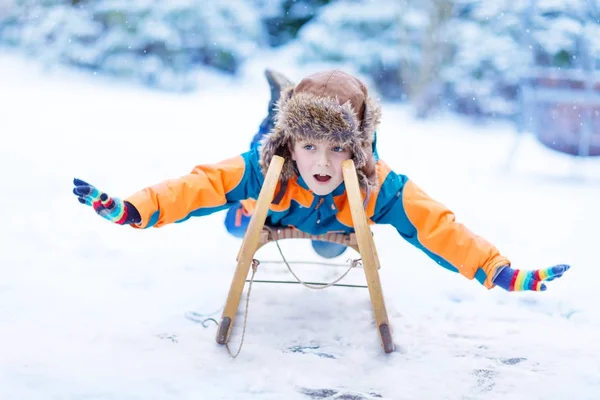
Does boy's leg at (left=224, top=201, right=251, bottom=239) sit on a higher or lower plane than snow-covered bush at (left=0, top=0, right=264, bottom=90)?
lower

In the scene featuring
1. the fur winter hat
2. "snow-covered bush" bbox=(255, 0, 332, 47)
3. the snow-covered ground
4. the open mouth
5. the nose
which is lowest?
the snow-covered ground

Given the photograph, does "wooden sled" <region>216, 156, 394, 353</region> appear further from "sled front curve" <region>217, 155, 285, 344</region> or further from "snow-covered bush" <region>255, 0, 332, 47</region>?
"snow-covered bush" <region>255, 0, 332, 47</region>

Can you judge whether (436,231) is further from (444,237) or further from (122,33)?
(122,33)

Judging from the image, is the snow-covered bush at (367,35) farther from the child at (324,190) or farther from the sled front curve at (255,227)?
the sled front curve at (255,227)

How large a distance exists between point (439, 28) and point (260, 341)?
147 inches

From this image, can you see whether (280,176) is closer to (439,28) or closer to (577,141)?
(577,141)

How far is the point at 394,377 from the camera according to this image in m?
1.28

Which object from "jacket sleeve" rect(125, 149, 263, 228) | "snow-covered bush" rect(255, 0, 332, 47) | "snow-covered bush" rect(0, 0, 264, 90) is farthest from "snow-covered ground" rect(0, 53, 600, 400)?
"snow-covered bush" rect(255, 0, 332, 47)

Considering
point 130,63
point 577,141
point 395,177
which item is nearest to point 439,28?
point 577,141

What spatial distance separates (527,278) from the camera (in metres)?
1.27

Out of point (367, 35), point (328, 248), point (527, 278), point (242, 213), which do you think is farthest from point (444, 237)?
point (367, 35)

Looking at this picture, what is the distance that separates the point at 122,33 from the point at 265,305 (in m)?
3.59

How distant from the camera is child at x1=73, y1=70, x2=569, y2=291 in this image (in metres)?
1.31

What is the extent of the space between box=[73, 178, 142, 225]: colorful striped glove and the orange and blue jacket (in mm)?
57
